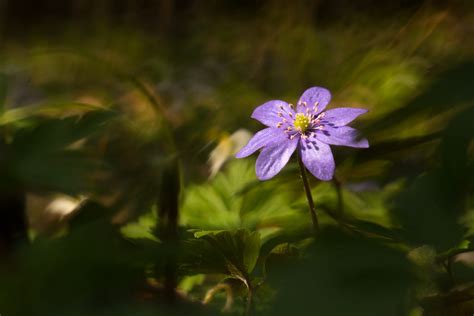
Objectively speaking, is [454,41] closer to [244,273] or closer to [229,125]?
[229,125]

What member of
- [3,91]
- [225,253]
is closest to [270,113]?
[225,253]

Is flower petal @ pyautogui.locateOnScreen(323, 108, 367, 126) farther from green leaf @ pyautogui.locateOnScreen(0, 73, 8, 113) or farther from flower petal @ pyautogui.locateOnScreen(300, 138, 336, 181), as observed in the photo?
green leaf @ pyautogui.locateOnScreen(0, 73, 8, 113)

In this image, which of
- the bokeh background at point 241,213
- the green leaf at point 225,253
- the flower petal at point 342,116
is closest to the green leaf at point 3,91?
the bokeh background at point 241,213

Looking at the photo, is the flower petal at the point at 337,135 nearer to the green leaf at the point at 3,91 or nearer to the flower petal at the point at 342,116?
the flower petal at the point at 342,116

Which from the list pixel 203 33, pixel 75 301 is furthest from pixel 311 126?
pixel 203 33

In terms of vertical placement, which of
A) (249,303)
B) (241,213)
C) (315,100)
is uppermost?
(315,100)

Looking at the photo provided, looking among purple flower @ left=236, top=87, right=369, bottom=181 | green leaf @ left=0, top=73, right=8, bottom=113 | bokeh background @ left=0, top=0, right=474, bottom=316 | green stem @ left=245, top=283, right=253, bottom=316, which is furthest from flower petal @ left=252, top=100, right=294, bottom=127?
green leaf @ left=0, top=73, right=8, bottom=113

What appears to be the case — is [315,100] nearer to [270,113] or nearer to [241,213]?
[270,113]
